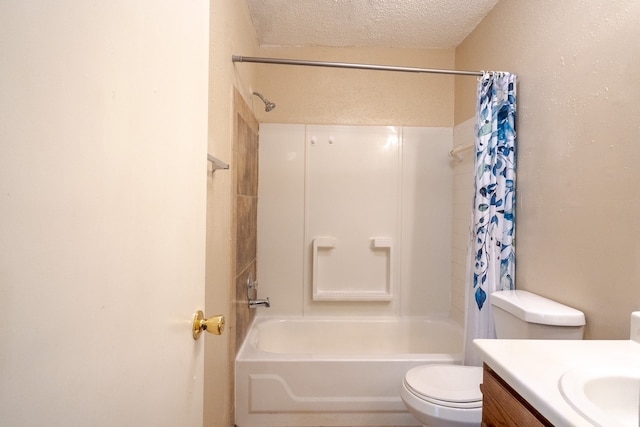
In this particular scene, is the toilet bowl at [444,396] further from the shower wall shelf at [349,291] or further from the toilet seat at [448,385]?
the shower wall shelf at [349,291]

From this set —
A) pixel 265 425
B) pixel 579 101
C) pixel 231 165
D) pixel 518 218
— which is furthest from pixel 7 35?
pixel 265 425

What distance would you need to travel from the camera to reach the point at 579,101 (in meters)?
1.25

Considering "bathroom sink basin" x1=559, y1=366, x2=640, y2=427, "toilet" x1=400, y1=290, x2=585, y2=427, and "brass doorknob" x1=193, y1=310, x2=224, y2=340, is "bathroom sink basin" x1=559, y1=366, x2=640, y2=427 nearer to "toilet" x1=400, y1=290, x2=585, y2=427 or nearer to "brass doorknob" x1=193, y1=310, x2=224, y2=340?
"toilet" x1=400, y1=290, x2=585, y2=427

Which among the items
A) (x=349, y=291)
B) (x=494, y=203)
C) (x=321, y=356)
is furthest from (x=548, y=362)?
(x=349, y=291)

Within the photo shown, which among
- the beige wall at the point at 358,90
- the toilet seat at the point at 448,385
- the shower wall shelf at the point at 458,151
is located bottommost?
the toilet seat at the point at 448,385

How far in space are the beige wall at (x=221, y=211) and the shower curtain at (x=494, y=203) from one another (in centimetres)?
128

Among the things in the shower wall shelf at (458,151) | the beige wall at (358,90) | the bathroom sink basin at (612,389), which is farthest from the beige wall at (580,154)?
the beige wall at (358,90)

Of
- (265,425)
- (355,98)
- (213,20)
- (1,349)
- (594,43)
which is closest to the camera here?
(1,349)

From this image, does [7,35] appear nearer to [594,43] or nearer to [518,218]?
[594,43]

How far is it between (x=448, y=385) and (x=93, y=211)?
1580 millimetres

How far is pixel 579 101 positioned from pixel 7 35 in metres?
1.65

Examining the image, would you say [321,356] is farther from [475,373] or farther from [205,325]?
[205,325]

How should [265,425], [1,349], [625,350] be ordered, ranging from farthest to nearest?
[265,425]
[625,350]
[1,349]

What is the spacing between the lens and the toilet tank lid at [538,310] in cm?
118
